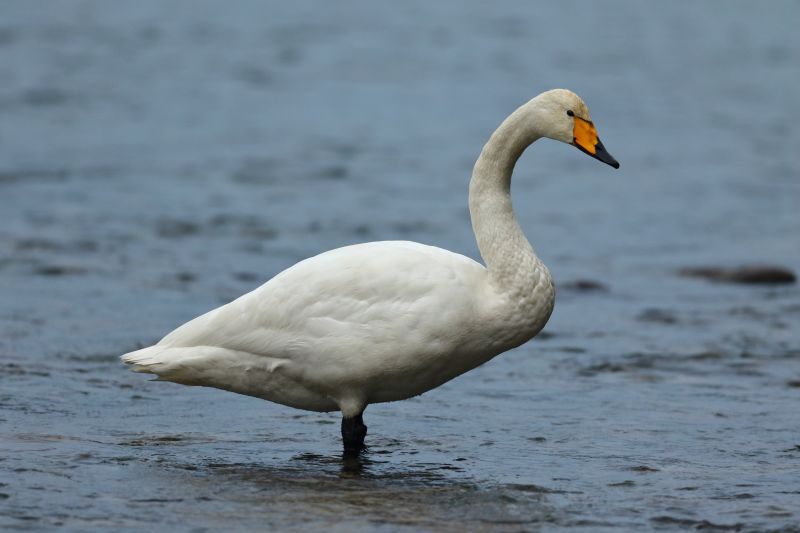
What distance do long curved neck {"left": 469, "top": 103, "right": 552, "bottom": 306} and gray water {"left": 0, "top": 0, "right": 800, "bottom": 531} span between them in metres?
1.02

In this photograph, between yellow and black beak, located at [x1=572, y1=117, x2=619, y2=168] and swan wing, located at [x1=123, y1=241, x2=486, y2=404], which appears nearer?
swan wing, located at [x1=123, y1=241, x2=486, y2=404]

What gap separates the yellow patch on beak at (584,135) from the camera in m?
7.33

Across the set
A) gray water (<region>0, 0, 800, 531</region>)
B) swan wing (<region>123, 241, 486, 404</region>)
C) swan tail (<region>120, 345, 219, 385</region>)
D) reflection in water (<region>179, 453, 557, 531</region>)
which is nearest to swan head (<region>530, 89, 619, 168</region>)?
swan wing (<region>123, 241, 486, 404</region>)

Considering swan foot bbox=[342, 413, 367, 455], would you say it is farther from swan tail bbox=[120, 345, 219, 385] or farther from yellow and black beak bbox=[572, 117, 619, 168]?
yellow and black beak bbox=[572, 117, 619, 168]

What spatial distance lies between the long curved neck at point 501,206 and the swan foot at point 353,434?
0.99m

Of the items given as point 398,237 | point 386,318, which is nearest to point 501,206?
point 386,318

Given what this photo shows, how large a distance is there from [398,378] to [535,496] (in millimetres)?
870

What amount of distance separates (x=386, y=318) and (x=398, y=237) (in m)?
8.15

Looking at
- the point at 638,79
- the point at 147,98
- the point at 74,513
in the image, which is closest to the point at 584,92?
the point at 638,79

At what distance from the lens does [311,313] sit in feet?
23.7

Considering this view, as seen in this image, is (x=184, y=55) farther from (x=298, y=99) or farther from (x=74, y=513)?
(x=74, y=513)

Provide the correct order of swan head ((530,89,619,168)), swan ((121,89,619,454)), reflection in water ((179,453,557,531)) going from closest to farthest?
reflection in water ((179,453,557,531)), swan ((121,89,619,454)), swan head ((530,89,619,168))

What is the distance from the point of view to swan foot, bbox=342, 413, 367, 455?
24.2 feet

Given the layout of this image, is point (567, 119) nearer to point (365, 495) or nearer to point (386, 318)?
point (386, 318)
